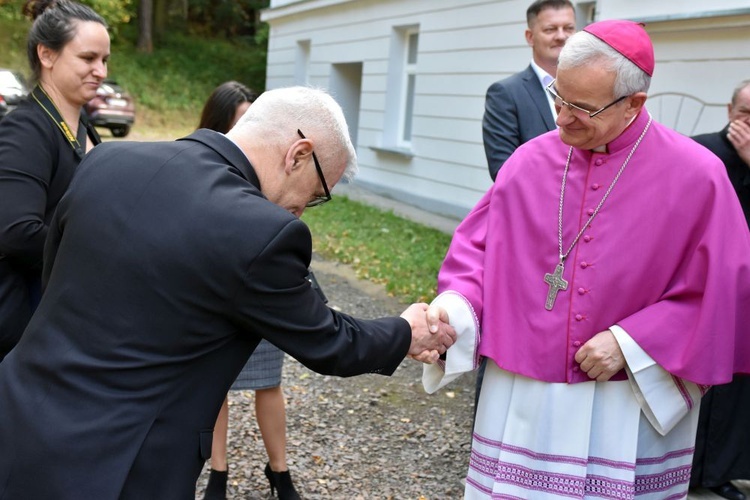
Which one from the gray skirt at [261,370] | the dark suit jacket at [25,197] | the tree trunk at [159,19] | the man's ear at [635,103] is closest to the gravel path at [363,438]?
the gray skirt at [261,370]

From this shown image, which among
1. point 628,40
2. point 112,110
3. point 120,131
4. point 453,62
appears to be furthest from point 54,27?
point 120,131

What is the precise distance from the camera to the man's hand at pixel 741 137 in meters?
3.89

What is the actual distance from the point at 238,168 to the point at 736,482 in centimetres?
352

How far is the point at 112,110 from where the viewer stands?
22.0 meters

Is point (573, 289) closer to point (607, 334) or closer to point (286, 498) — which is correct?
point (607, 334)

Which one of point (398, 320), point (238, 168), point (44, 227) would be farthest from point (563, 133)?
point (44, 227)

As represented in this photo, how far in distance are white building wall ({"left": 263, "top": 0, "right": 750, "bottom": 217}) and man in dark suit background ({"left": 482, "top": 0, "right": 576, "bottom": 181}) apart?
10.6ft

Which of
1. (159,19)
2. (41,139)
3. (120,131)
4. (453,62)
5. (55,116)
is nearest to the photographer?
(41,139)

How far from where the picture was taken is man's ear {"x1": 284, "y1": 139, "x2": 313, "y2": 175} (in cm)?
222

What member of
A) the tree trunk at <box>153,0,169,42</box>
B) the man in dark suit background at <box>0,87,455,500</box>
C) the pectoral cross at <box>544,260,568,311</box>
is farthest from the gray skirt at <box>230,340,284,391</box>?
the tree trunk at <box>153,0,169,42</box>

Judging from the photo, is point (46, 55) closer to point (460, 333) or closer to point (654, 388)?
point (460, 333)

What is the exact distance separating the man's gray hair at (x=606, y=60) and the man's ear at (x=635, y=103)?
0.03 meters

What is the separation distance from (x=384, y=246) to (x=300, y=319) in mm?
8010

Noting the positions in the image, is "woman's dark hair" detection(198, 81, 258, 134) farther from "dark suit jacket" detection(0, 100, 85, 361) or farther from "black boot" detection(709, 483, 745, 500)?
"black boot" detection(709, 483, 745, 500)
